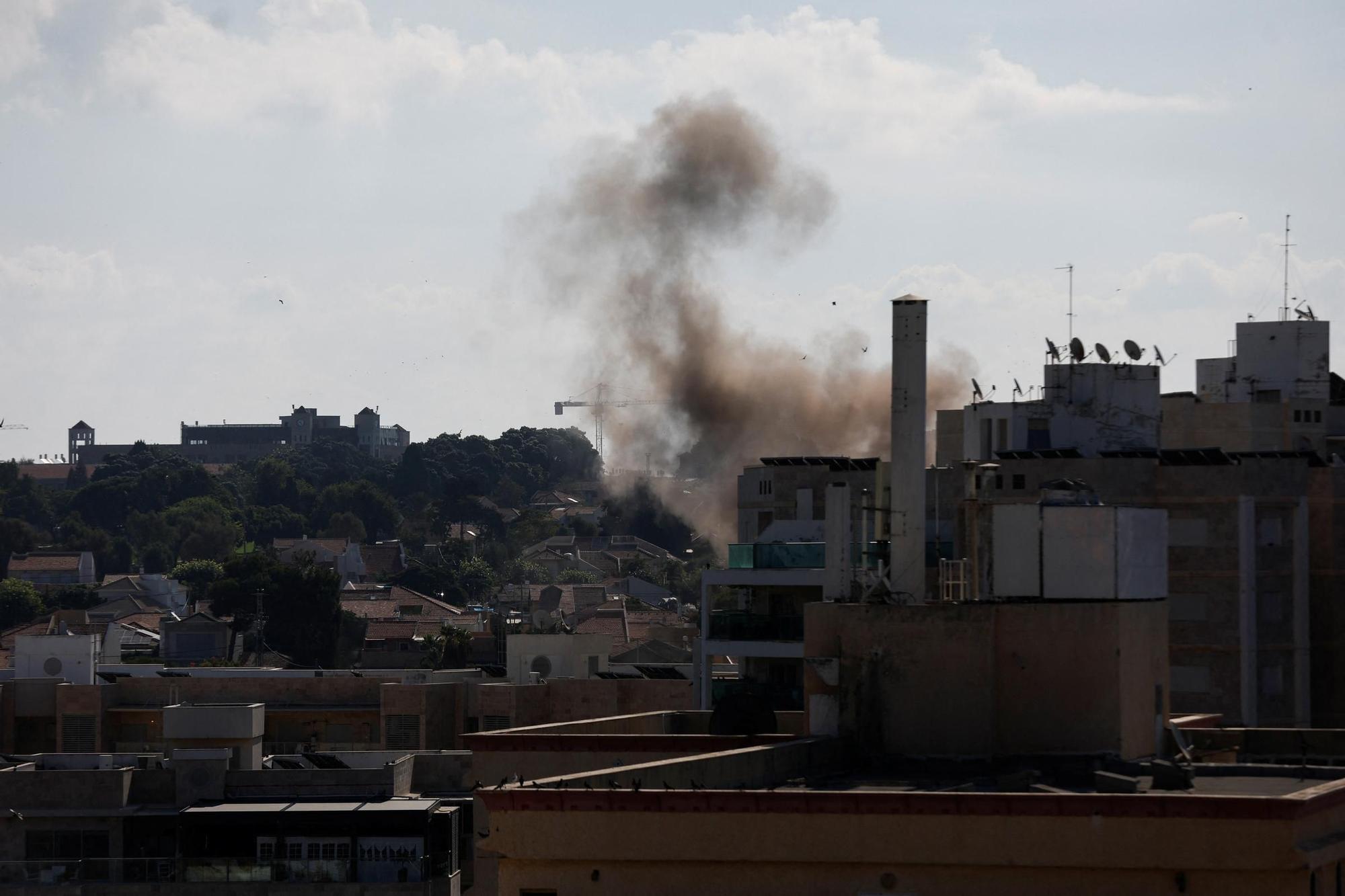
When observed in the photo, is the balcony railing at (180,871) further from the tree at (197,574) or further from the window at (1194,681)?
the tree at (197,574)

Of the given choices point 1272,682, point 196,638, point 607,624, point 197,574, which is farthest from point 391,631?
point 1272,682

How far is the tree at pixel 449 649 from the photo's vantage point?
97.6 meters

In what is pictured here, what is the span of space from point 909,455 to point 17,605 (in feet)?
438

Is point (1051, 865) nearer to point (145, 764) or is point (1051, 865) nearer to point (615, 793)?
point (615, 793)

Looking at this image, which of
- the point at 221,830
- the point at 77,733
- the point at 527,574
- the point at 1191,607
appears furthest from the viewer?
the point at 527,574

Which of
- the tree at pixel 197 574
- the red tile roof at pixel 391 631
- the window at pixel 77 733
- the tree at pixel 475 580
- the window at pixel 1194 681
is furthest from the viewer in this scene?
the tree at pixel 475 580

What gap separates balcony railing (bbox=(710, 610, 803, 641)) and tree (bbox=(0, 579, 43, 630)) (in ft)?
353

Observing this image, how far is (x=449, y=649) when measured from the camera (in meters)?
99.4

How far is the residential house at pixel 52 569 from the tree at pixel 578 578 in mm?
40377

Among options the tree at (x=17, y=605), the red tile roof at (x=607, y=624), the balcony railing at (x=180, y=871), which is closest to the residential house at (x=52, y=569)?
the tree at (x=17, y=605)

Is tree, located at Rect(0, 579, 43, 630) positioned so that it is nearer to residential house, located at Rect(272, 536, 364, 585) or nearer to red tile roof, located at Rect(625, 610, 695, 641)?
residential house, located at Rect(272, 536, 364, 585)

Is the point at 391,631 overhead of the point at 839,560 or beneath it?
beneath

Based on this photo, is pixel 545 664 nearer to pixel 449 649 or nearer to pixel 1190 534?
pixel 1190 534

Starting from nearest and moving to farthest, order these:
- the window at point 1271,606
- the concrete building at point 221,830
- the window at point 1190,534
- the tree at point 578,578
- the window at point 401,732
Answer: the concrete building at point 221,830
the window at point 1190,534
the window at point 1271,606
the window at point 401,732
the tree at point 578,578
